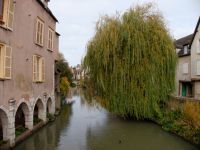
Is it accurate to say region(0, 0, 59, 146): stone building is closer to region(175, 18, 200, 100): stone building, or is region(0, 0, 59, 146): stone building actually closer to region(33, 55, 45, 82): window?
region(33, 55, 45, 82): window

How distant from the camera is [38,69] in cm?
1742

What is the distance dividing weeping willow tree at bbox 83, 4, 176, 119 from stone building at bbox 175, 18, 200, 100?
5942mm

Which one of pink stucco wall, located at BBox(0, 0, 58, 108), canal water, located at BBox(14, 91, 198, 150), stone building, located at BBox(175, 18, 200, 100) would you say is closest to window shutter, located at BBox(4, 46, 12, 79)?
pink stucco wall, located at BBox(0, 0, 58, 108)

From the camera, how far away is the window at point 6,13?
37.4 feet

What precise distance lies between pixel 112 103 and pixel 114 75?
214 centimetres

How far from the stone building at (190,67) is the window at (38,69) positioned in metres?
13.0

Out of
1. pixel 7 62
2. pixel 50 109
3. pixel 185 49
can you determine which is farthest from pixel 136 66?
pixel 185 49

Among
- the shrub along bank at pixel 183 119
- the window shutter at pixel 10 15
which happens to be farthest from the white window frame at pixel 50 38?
the shrub along bank at pixel 183 119

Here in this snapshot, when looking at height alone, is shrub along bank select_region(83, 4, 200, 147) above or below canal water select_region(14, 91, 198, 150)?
above

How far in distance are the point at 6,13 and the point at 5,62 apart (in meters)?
2.24

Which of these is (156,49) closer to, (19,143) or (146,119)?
(146,119)

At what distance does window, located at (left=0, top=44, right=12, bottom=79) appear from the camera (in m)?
11.5

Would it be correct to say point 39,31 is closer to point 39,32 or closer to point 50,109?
point 39,32

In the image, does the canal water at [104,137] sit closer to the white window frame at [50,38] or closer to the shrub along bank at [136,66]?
the shrub along bank at [136,66]
